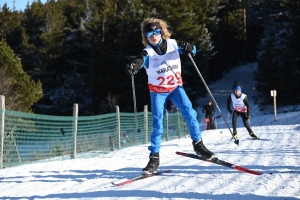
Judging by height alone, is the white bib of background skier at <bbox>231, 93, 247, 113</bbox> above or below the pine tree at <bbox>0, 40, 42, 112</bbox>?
below

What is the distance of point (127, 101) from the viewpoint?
1410 inches

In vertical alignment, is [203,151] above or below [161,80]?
below

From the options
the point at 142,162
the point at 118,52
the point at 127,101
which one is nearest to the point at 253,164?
the point at 142,162

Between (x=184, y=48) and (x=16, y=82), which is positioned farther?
(x=16, y=82)

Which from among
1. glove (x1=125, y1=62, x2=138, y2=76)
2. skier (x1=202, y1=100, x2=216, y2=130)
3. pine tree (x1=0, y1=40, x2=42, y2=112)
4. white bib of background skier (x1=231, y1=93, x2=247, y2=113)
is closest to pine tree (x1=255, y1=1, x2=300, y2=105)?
skier (x1=202, y1=100, x2=216, y2=130)

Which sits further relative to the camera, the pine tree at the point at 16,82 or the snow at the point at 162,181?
the pine tree at the point at 16,82

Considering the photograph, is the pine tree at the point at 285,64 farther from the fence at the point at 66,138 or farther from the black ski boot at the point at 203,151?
the black ski boot at the point at 203,151

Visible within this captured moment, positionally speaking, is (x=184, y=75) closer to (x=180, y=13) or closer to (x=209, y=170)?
(x=180, y=13)

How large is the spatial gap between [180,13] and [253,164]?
32.7 m

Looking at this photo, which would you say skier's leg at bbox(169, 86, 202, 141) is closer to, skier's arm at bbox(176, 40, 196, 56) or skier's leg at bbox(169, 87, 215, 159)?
skier's leg at bbox(169, 87, 215, 159)

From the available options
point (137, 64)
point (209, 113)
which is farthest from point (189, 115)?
point (209, 113)

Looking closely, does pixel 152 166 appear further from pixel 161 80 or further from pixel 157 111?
pixel 161 80

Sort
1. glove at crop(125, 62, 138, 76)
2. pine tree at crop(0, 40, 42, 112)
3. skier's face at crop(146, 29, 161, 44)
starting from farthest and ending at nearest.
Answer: pine tree at crop(0, 40, 42, 112)
skier's face at crop(146, 29, 161, 44)
glove at crop(125, 62, 138, 76)

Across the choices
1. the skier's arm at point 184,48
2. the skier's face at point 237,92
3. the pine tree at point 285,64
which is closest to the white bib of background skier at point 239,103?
the skier's face at point 237,92
